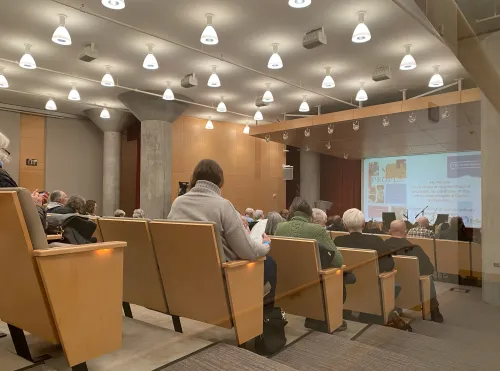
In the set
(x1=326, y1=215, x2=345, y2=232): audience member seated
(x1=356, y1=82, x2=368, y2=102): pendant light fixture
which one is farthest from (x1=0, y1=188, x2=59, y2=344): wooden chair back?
(x1=356, y1=82, x2=368, y2=102): pendant light fixture

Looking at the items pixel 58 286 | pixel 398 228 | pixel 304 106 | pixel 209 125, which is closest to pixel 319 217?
pixel 398 228

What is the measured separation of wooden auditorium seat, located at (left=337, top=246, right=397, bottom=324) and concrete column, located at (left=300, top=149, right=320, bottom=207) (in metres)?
0.43

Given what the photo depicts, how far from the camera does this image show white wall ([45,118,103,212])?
8.44 meters

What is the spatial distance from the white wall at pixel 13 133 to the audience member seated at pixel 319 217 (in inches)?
290

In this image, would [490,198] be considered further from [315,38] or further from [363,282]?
[315,38]

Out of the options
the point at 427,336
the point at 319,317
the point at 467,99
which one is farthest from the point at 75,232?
the point at 467,99

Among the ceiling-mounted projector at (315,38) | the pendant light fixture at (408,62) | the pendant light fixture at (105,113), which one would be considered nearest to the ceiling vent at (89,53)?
the ceiling-mounted projector at (315,38)

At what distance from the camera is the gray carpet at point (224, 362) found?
165 cm

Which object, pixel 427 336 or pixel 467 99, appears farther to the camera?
pixel 427 336

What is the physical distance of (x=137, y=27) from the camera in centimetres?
435

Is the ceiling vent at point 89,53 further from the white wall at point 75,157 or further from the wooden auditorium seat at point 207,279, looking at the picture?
the white wall at point 75,157

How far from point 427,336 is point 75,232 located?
2203 millimetres

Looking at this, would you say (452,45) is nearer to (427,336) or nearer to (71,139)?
(427,336)

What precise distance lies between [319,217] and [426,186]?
100 cm
